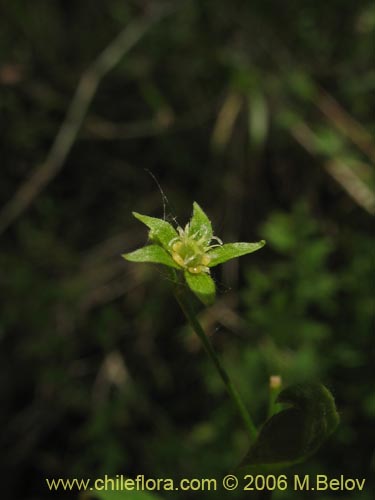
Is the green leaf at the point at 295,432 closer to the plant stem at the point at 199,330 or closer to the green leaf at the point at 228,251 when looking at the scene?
the plant stem at the point at 199,330

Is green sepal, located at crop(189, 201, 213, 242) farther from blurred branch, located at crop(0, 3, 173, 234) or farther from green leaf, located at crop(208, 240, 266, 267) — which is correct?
blurred branch, located at crop(0, 3, 173, 234)

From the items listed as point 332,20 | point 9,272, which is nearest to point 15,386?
point 9,272

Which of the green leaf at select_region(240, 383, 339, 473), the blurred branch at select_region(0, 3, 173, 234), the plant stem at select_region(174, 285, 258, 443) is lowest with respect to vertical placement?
the green leaf at select_region(240, 383, 339, 473)

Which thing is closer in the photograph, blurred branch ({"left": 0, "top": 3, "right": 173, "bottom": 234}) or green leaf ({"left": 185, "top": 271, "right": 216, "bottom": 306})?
green leaf ({"left": 185, "top": 271, "right": 216, "bottom": 306})

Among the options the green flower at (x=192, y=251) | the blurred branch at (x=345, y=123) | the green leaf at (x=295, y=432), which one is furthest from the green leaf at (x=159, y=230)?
the blurred branch at (x=345, y=123)

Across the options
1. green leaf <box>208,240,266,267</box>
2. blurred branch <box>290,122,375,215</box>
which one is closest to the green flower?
green leaf <box>208,240,266,267</box>

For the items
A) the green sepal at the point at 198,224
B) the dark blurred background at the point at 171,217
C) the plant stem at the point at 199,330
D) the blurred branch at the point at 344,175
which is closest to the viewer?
the plant stem at the point at 199,330

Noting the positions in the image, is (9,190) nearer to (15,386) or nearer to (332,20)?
(15,386)
